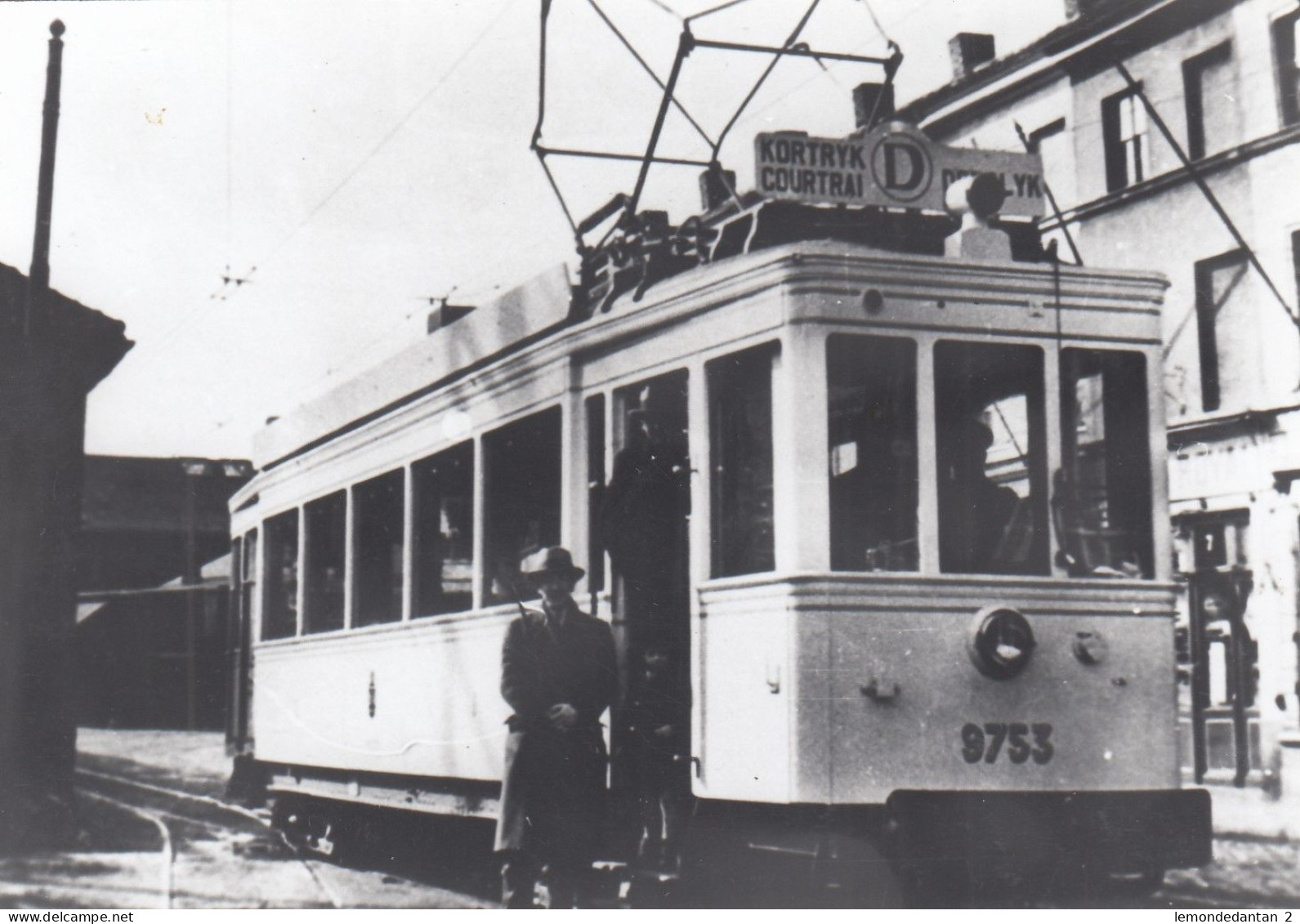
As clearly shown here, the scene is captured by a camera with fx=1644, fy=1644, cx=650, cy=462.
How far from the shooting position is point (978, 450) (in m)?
6.00

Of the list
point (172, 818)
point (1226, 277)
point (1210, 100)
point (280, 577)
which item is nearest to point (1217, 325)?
point (1226, 277)

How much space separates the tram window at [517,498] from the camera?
7.16 meters

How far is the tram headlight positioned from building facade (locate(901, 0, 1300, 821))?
9.41 metres

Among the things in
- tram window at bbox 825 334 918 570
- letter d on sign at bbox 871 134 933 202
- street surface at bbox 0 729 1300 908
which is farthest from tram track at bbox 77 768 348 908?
letter d on sign at bbox 871 134 933 202

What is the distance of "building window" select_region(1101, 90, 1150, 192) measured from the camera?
58.8 feet

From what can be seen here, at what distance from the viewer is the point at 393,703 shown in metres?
8.41

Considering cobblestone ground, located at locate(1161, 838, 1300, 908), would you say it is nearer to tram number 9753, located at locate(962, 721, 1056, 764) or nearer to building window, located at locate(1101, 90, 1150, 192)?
tram number 9753, located at locate(962, 721, 1056, 764)

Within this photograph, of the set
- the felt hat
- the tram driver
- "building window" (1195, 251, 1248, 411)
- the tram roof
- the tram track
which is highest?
"building window" (1195, 251, 1248, 411)

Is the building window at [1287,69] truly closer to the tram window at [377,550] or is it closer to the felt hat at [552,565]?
the tram window at [377,550]

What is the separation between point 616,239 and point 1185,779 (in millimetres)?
Result: 11533

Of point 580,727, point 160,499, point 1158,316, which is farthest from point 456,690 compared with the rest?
point 160,499

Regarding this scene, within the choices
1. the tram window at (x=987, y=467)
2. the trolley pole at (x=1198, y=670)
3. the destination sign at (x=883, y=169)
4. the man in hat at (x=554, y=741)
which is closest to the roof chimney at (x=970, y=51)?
the trolley pole at (x=1198, y=670)

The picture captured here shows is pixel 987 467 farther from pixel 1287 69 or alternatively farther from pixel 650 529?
pixel 1287 69
